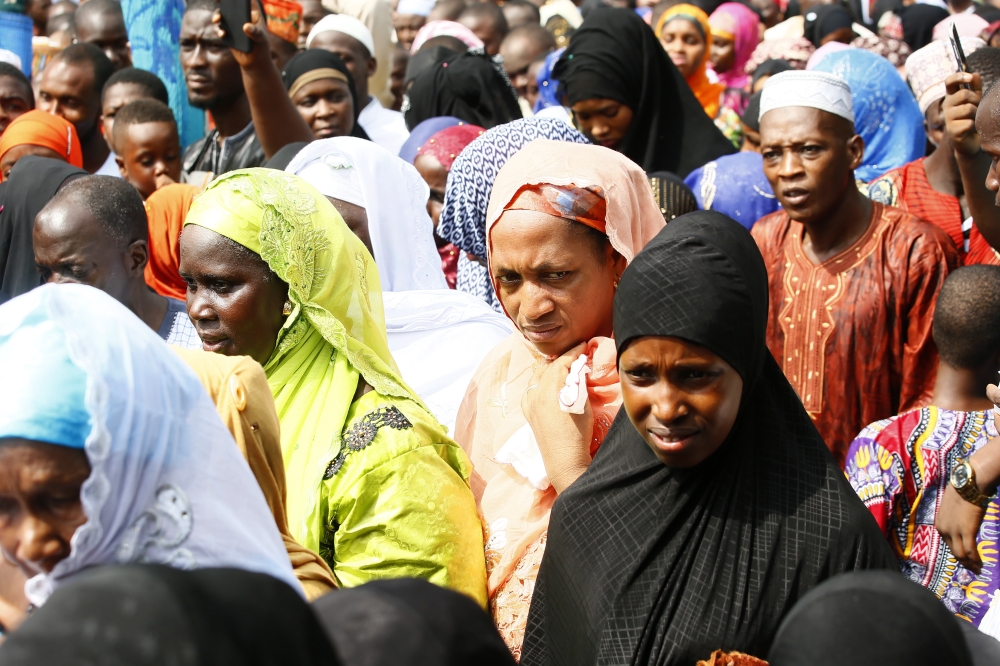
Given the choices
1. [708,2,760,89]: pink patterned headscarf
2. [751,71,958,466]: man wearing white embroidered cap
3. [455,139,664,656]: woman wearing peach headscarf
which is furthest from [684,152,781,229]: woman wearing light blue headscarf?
[708,2,760,89]: pink patterned headscarf

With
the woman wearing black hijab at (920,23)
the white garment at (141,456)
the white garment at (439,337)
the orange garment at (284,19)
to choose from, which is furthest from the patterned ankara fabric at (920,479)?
the woman wearing black hijab at (920,23)

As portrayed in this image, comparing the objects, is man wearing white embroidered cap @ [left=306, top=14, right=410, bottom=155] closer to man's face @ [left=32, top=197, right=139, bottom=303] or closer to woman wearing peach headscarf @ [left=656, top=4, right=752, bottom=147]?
woman wearing peach headscarf @ [left=656, top=4, right=752, bottom=147]

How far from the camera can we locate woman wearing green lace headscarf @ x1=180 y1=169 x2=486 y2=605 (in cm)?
243

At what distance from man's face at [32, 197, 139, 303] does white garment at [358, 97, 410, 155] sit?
3.46m

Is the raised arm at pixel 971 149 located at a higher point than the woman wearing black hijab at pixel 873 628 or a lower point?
lower

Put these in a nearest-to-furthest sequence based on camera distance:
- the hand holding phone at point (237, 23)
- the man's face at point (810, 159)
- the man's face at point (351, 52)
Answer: the man's face at point (810, 159), the hand holding phone at point (237, 23), the man's face at point (351, 52)

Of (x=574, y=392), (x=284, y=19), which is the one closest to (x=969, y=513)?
(x=574, y=392)

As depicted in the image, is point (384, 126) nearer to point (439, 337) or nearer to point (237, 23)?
point (237, 23)

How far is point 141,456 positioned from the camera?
1484 millimetres

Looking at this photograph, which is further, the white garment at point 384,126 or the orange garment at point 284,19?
the orange garment at point 284,19

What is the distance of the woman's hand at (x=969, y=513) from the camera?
278 cm

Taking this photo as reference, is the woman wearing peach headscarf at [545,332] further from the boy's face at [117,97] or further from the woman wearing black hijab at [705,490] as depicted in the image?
the boy's face at [117,97]

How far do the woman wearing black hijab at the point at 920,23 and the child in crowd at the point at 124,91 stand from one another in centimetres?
594

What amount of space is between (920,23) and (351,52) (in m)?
4.58
